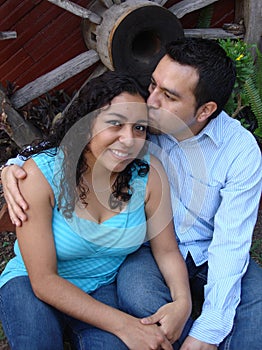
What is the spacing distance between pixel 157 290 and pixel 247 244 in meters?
0.44

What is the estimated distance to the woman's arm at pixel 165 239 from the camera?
6.66 feet

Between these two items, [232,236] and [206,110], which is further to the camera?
[206,110]

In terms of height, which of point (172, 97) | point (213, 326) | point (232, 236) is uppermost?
point (172, 97)

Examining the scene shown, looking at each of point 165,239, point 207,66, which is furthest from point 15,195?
point 207,66

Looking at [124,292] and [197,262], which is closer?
[124,292]

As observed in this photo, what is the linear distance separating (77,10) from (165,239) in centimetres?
193

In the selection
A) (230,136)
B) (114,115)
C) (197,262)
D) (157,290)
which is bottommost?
(197,262)

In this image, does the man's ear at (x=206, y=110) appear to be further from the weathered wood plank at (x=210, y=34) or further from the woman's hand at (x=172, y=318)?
the weathered wood plank at (x=210, y=34)

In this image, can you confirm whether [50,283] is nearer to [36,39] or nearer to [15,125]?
[15,125]

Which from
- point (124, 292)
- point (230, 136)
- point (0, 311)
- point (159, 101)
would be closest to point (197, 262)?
point (124, 292)

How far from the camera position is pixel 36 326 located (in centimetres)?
181

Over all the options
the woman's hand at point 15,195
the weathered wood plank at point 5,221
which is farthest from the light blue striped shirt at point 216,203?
the weathered wood plank at point 5,221

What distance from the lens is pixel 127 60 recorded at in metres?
3.35

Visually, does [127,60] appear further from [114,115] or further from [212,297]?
[212,297]
